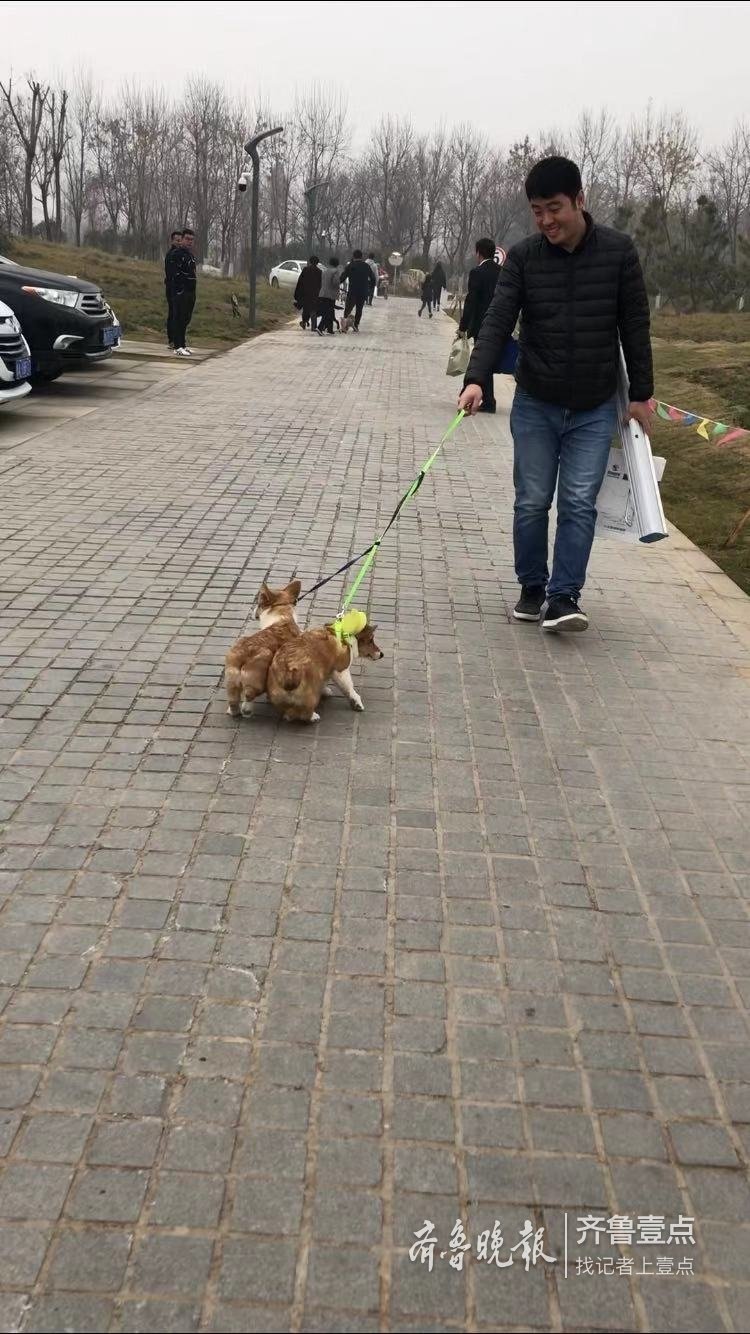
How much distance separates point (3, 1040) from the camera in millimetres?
2723

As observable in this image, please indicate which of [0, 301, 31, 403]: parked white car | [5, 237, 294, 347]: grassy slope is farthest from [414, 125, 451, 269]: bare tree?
[0, 301, 31, 403]: parked white car

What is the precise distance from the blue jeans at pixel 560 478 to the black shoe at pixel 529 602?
0.31 ft

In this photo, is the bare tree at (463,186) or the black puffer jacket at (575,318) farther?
the bare tree at (463,186)

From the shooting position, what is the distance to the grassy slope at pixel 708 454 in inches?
369

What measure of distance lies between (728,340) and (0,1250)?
2882cm

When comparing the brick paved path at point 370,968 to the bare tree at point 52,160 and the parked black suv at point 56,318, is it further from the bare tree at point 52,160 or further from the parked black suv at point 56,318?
the bare tree at point 52,160

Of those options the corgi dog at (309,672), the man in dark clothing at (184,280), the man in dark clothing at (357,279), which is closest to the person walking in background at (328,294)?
the man in dark clothing at (357,279)

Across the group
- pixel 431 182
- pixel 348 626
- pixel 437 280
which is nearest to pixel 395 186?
pixel 431 182

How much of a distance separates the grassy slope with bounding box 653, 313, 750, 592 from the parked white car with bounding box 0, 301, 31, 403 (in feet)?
21.5

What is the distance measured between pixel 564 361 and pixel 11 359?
7.30m

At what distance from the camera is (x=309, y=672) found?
14.7 ft

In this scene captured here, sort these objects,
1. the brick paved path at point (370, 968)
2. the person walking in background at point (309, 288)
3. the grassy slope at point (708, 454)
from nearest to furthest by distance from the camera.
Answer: the brick paved path at point (370, 968) < the grassy slope at point (708, 454) < the person walking in background at point (309, 288)

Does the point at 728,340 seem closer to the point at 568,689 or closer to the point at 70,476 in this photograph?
the point at 70,476

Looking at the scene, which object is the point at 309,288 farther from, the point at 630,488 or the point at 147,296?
the point at 630,488
